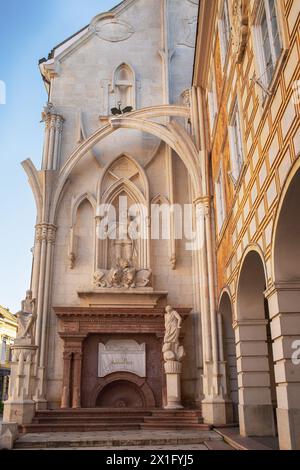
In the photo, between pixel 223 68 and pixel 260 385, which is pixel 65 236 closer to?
pixel 223 68

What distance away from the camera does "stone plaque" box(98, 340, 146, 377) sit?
17.0m

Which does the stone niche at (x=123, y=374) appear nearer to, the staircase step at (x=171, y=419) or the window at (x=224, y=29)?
the staircase step at (x=171, y=419)

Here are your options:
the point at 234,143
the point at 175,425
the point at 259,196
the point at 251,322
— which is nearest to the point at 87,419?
the point at 175,425

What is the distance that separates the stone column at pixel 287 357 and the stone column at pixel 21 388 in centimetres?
895

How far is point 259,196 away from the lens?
8.61m

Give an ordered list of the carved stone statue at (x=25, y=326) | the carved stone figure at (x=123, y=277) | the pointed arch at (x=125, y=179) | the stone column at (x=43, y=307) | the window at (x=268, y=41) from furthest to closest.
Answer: the pointed arch at (x=125, y=179)
the carved stone figure at (x=123, y=277)
the stone column at (x=43, y=307)
the carved stone statue at (x=25, y=326)
the window at (x=268, y=41)

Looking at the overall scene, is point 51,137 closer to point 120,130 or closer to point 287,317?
point 120,130

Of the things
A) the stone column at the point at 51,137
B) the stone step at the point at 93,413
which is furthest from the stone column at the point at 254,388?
the stone column at the point at 51,137

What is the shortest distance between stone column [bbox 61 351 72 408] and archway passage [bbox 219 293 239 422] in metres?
5.40

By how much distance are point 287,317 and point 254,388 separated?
381 centimetres

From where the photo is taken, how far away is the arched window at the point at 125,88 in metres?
20.6

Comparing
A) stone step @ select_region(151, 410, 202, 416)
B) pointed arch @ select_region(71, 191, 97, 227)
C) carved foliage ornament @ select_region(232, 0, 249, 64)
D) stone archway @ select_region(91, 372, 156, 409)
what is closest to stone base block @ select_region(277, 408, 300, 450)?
carved foliage ornament @ select_region(232, 0, 249, 64)

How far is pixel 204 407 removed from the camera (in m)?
14.3
